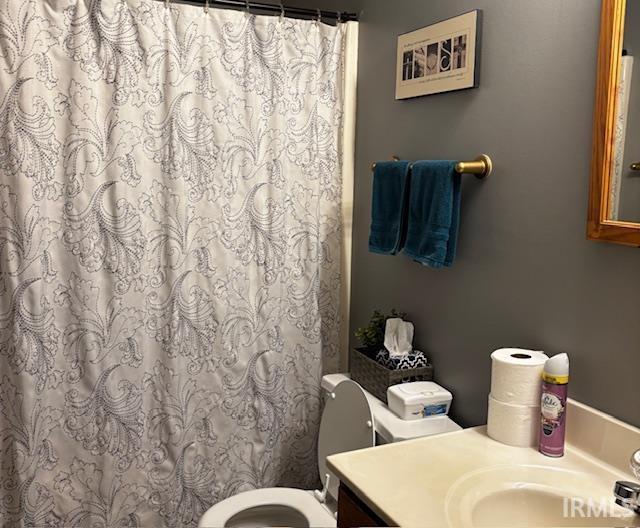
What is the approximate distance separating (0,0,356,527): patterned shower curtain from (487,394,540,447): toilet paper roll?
1021mm

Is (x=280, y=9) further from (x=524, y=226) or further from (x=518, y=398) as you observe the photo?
(x=518, y=398)

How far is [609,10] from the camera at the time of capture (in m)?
1.27

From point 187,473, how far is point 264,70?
1.50 m

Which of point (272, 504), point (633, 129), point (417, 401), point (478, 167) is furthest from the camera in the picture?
point (272, 504)

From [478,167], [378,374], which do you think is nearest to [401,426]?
[378,374]

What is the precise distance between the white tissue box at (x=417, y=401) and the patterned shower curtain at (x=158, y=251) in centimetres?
61

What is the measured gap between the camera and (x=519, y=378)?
1.42 meters

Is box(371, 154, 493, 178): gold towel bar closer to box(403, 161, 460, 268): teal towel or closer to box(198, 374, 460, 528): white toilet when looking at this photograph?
box(403, 161, 460, 268): teal towel

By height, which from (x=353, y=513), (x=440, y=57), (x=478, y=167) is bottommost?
(x=353, y=513)

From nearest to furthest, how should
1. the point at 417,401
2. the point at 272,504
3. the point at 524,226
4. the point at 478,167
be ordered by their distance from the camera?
1. the point at 524,226
2. the point at 478,167
3. the point at 417,401
4. the point at 272,504

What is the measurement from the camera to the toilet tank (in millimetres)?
1715

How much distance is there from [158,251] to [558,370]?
1.36 meters

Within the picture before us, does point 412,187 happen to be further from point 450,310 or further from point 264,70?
point 264,70

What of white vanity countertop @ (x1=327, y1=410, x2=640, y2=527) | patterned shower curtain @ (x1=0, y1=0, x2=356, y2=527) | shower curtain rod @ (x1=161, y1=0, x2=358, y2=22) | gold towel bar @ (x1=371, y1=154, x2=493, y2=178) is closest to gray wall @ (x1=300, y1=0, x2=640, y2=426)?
gold towel bar @ (x1=371, y1=154, x2=493, y2=178)
